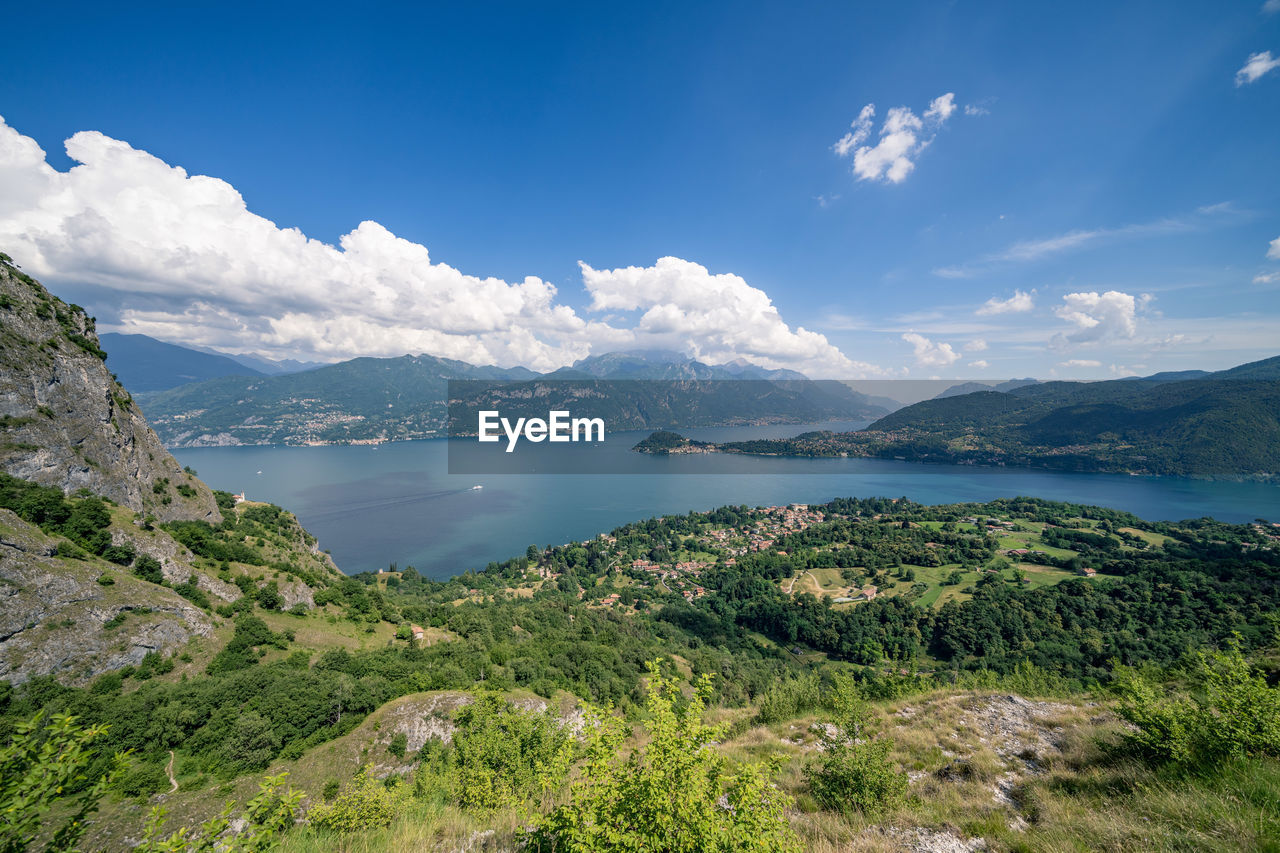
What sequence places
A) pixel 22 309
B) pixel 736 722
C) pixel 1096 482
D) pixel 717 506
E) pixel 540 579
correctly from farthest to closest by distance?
pixel 1096 482 < pixel 717 506 < pixel 540 579 < pixel 22 309 < pixel 736 722

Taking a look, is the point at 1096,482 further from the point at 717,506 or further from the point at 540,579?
the point at 540,579

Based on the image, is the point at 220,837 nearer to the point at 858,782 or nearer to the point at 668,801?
the point at 668,801

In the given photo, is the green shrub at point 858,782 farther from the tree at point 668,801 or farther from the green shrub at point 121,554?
the green shrub at point 121,554

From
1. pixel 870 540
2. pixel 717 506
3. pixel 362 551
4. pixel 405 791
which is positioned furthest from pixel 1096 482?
pixel 362 551

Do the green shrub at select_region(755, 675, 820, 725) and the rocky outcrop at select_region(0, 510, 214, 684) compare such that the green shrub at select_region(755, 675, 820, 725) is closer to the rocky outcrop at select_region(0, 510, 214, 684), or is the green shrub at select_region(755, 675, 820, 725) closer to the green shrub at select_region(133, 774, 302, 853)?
the green shrub at select_region(133, 774, 302, 853)

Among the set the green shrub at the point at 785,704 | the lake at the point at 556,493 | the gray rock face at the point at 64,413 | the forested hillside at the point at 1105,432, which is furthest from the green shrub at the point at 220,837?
the forested hillside at the point at 1105,432

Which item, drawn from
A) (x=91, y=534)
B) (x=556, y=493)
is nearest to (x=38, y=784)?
(x=91, y=534)
